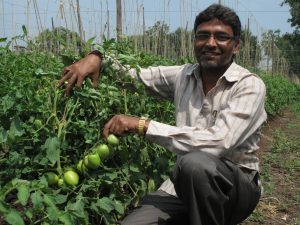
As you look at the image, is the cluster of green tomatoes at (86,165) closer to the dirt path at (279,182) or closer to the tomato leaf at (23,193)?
the tomato leaf at (23,193)

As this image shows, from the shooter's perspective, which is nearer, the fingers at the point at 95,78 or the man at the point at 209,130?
the man at the point at 209,130

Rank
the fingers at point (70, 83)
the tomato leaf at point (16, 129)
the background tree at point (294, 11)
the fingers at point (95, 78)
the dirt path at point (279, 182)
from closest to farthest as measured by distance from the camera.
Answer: the tomato leaf at point (16, 129) < the fingers at point (70, 83) < the fingers at point (95, 78) < the dirt path at point (279, 182) < the background tree at point (294, 11)

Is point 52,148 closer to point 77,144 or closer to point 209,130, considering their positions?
point 77,144

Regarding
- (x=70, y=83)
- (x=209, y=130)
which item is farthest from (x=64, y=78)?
(x=209, y=130)

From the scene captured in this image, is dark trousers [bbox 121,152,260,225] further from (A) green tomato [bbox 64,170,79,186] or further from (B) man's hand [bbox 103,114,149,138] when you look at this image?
(A) green tomato [bbox 64,170,79,186]

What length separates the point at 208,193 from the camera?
2104 millimetres

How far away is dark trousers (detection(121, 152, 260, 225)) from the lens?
2.10 m

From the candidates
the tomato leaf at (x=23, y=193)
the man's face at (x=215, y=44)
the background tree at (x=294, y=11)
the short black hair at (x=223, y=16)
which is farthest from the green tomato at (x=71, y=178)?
the background tree at (x=294, y=11)

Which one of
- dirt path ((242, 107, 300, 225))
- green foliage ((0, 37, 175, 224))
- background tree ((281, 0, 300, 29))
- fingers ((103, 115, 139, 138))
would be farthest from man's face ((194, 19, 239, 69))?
background tree ((281, 0, 300, 29))

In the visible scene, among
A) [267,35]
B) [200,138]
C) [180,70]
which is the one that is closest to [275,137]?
[180,70]

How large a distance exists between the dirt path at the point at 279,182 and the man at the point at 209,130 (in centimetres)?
115

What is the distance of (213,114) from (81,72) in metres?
0.71

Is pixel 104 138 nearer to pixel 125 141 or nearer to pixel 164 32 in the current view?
pixel 125 141

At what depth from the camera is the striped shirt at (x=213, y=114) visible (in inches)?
86.4
